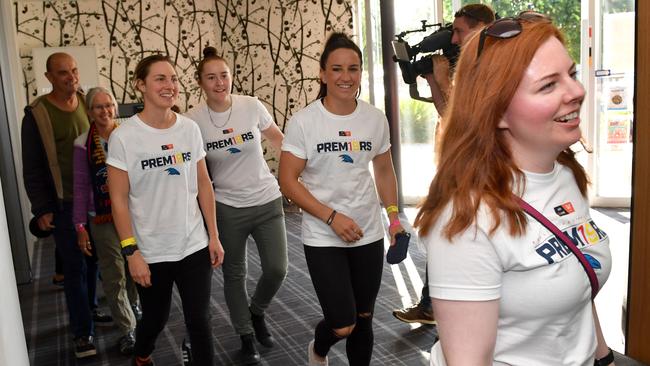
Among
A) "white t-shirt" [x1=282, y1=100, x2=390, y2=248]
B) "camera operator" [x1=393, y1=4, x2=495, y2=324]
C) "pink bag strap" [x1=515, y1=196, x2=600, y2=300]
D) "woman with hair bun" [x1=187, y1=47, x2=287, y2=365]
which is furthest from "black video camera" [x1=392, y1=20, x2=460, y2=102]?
"pink bag strap" [x1=515, y1=196, x2=600, y2=300]

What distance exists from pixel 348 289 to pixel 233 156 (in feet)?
3.50

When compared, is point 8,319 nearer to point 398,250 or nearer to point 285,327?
point 398,250

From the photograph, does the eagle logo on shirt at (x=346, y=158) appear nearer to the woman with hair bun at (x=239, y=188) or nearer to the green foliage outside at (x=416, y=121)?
the woman with hair bun at (x=239, y=188)

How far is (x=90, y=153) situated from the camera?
123 inches

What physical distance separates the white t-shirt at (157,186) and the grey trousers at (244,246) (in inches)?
21.7

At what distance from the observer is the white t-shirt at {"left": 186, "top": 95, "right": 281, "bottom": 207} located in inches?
121

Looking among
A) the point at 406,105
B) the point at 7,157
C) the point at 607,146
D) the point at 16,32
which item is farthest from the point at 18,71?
the point at 607,146

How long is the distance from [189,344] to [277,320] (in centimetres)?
105

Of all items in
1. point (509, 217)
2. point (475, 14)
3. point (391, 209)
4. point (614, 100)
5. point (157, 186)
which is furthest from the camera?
point (614, 100)

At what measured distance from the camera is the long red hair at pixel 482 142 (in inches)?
44.4

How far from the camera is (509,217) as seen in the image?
44.1 inches

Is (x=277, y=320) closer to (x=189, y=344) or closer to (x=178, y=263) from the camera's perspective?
(x=189, y=344)

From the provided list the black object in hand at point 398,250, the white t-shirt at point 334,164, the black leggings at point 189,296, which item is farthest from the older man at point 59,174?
the black object in hand at point 398,250

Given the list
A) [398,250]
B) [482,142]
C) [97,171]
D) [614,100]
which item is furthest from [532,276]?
[614,100]
